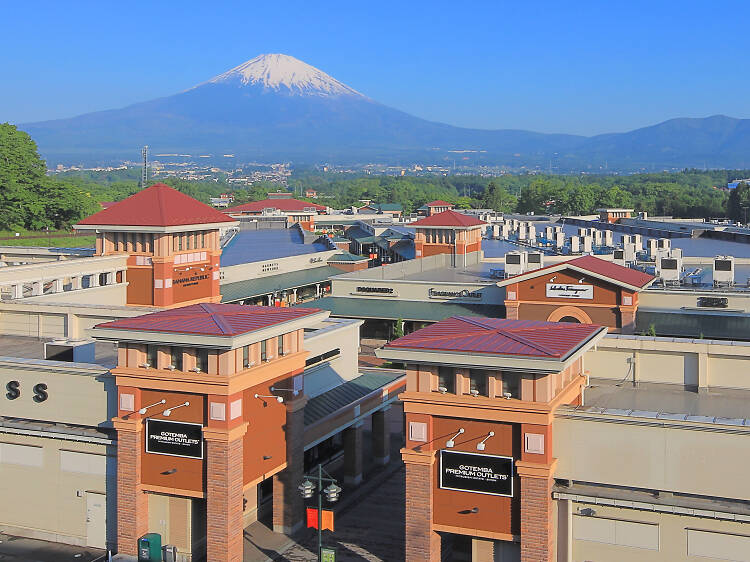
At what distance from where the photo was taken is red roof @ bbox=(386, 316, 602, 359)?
20797mm

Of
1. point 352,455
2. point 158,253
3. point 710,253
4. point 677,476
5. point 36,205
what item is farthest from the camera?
point 36,205

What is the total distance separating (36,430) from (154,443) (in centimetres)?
446

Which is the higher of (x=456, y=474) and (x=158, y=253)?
(x=158, y=253)

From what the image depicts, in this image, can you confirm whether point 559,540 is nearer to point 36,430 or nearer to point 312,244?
point 36,430

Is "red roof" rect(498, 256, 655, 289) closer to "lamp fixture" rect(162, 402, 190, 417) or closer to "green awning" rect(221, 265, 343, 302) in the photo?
A: "green awning" rect(221, 265, 343, 302)

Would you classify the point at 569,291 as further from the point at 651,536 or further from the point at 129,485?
the point at 129,485

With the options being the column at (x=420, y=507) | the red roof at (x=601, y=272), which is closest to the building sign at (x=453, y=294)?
the red roof at (x=601, y=272)

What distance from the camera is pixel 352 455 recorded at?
1239 inches

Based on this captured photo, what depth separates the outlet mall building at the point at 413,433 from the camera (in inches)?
807

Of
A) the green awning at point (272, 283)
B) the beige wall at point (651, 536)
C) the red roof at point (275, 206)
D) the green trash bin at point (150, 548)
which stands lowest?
the green trash bin at point (150, 548)

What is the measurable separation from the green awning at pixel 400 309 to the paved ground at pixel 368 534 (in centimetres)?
1980

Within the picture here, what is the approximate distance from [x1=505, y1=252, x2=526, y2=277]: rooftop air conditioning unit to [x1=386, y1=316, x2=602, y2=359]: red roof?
82.8 feet

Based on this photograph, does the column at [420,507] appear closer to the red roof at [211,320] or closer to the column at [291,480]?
the red roof at [211,320]

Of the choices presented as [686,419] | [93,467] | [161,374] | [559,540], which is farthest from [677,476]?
[93,467]
